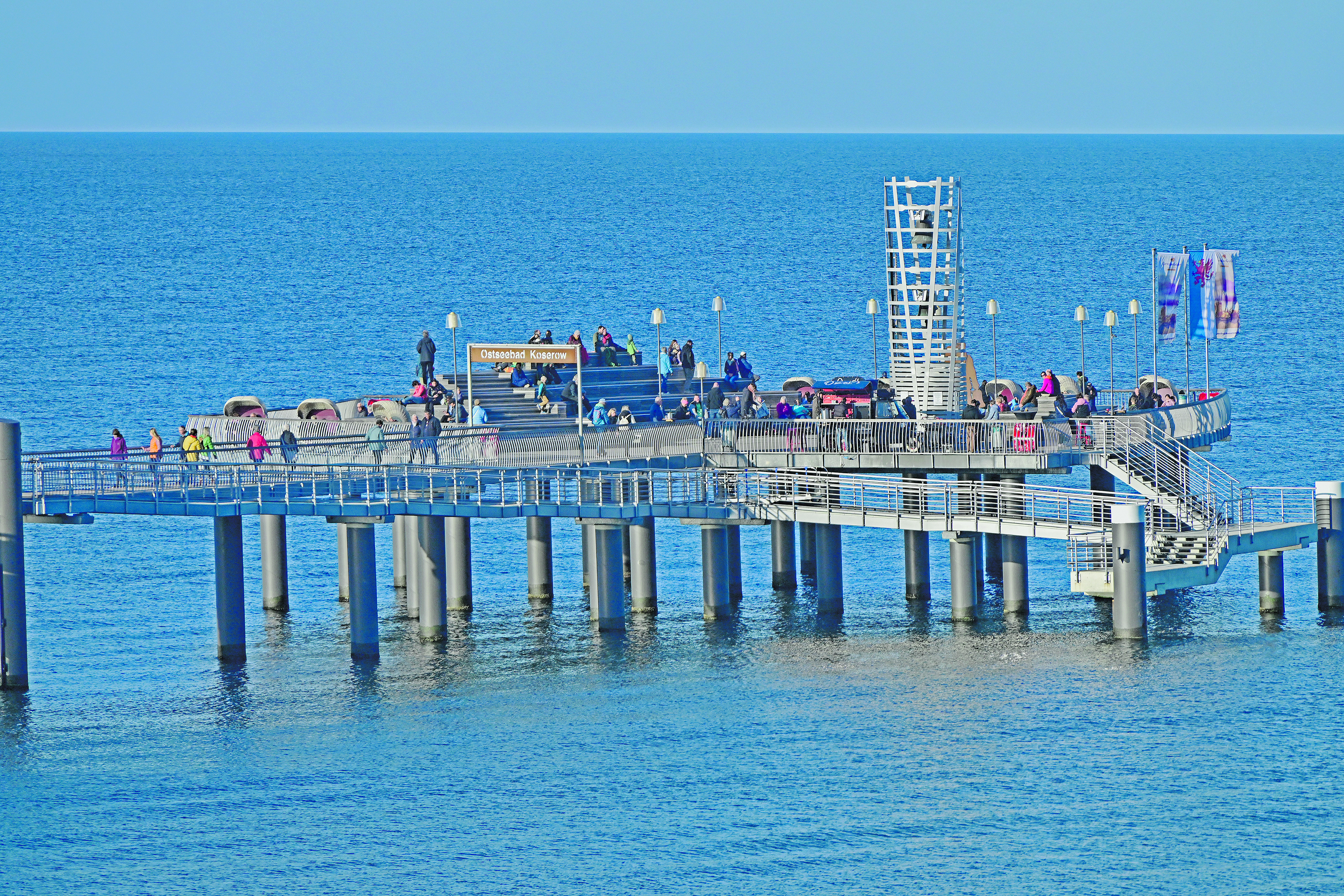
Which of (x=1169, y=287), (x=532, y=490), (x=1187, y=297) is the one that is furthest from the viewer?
(x=1187, y=297)

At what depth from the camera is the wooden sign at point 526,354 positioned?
209 feet

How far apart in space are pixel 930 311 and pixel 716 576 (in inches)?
392

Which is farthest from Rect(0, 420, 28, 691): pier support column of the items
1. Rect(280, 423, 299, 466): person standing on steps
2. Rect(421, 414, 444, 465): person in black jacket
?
Rect(421, 414, 444, 465): person in black jacket

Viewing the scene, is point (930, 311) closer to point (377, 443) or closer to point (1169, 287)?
point (1169, 287)

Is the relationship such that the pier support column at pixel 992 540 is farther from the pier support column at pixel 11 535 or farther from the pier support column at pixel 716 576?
the pier support column at pixel 11 535

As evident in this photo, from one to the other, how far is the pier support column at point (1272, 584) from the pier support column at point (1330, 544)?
90cm

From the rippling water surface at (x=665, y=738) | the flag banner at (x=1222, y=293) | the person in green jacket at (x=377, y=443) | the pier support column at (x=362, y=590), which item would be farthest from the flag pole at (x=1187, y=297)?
the pier support column at (x=362, y=590)

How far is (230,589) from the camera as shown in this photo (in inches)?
2276

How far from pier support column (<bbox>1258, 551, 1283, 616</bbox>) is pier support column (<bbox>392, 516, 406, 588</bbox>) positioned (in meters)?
20.4

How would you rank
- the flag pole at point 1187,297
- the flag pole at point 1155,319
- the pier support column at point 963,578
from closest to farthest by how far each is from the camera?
the pier support column at point 963,578, the flag pole at point 1155,319, the flag pole at point 1187,297

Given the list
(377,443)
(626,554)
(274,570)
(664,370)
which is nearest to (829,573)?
(626,554)

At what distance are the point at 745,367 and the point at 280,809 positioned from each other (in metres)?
26.2

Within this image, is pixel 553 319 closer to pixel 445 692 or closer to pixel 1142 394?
pixel 1142 394

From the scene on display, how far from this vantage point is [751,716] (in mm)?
53625
